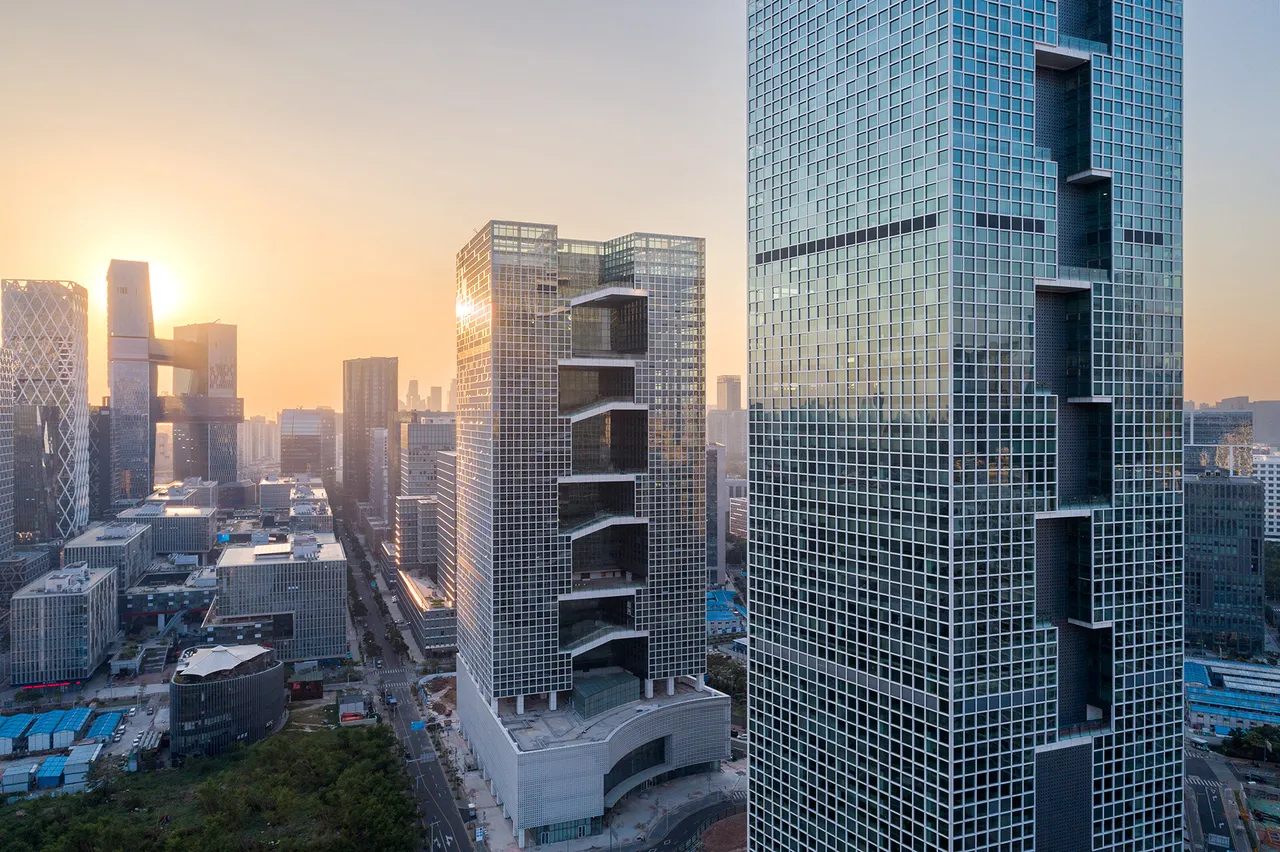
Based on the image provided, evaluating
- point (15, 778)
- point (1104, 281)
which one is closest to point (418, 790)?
point (15, 778)

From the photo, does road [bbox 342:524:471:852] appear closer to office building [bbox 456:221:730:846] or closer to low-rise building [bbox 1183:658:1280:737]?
office building [bbox 456:221:730:846]

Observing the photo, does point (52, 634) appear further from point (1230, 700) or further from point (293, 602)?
point (1230, 700)

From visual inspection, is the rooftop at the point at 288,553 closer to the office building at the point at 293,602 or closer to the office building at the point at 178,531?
the office building at the point at 293,602

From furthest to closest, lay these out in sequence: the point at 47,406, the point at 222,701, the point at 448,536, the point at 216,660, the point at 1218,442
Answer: the point at 47,406 < the point at 1218,442 < the point at 448,536 < the point at 216,660 < the point at 222,701

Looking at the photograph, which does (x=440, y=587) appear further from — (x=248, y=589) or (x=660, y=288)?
(x=660, y=288)

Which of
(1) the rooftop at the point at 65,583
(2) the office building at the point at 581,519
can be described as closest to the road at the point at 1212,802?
(2) the office building at the point at 581,519

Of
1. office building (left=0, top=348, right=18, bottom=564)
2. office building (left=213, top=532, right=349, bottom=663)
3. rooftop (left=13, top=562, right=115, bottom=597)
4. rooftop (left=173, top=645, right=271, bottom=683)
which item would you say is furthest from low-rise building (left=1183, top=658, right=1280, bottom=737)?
office building (left=0, top=348, right=18, bottom=564)

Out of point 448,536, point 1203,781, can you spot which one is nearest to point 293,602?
point 448,536

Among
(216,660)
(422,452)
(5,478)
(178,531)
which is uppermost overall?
(422,452)
